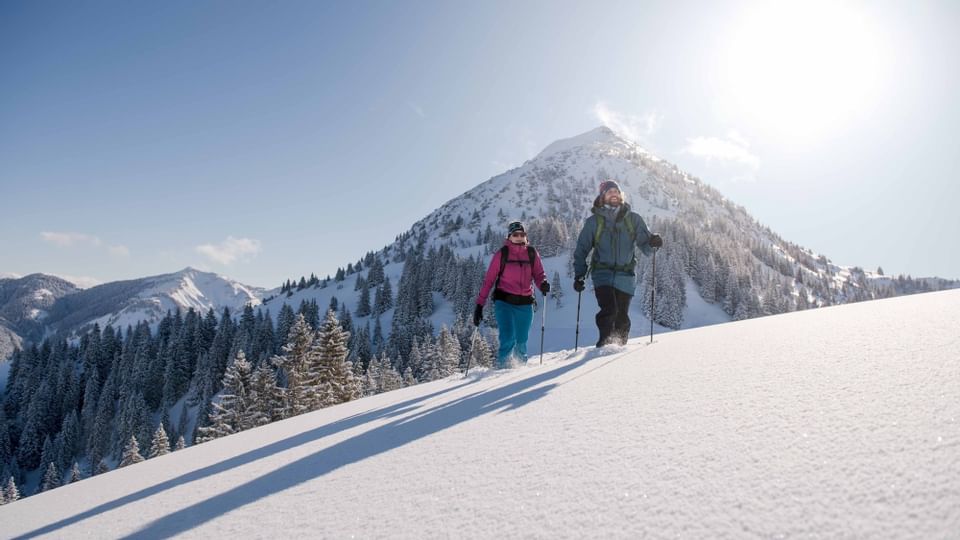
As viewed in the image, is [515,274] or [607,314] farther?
[515,274]

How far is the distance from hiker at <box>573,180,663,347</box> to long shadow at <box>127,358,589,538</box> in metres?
2.36

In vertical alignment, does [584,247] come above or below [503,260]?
above

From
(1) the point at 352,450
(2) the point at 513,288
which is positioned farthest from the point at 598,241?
(1) the point at 352,450

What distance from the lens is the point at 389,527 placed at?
1.45m

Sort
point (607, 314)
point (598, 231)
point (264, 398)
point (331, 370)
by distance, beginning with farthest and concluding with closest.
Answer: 1. point (264, 398)
2. point (331, 370)
3. point (598, 231)
4. point (607, 314)

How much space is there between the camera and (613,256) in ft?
19.3

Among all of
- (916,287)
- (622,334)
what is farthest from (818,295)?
→ (622,334)

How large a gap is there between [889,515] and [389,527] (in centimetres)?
134

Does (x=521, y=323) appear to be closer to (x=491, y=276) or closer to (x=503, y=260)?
(x=491, y=276)

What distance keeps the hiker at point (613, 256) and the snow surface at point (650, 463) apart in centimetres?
259

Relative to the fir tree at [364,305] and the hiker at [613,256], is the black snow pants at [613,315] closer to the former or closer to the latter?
the hiker at [613,256]

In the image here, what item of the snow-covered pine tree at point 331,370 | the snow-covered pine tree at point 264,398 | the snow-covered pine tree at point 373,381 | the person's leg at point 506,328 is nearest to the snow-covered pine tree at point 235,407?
the snow-covered pine tree at point 264,398

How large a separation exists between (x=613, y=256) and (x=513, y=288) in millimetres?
1599

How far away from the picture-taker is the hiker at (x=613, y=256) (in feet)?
19.2
